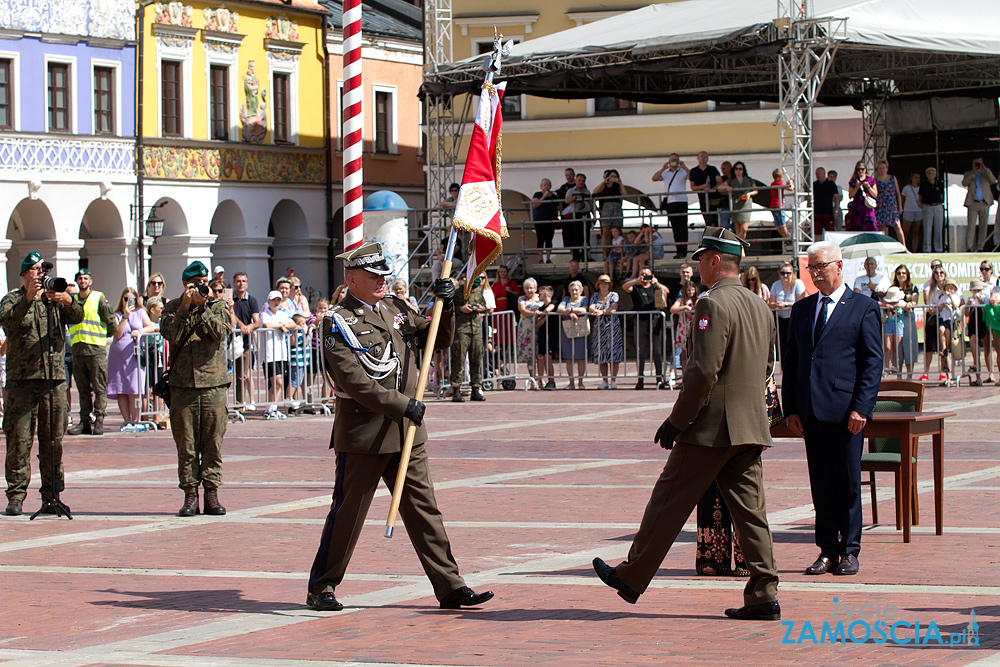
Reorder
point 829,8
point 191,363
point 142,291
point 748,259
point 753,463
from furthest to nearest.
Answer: point 142,291
point 748,259
point 829,8
point 191,363
point 753,463

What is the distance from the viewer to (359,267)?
26.5 feet

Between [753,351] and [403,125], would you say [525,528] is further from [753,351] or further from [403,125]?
[403,125]

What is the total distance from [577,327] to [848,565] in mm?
15297

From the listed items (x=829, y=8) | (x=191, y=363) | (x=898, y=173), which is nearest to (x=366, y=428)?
(x=191, y=363)

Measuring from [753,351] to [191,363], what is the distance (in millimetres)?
5356

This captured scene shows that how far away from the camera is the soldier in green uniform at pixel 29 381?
11953mm

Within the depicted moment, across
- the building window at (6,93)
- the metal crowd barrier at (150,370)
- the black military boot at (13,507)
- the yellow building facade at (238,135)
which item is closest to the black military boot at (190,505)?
the black military boot at (13,507)

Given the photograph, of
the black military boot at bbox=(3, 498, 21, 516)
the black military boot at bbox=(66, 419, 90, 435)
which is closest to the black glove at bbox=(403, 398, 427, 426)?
the black military boot at bbox=(3, 498, 21, 516)

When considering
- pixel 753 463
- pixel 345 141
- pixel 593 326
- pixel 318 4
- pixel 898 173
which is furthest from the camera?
pixel 318 4

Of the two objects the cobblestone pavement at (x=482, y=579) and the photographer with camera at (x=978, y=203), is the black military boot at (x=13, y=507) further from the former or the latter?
the photographer with camera at (x=978, y=203)

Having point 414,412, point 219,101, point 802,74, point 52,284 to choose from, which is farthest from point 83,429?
point 219,101

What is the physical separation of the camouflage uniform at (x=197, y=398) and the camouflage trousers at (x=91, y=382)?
7267mm

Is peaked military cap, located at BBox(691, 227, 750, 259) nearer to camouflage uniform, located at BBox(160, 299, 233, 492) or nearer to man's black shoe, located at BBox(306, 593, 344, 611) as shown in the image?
man's black shoe, located at BBox(306, 593, 344, 611)

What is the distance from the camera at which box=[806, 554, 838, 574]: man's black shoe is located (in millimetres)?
8609
